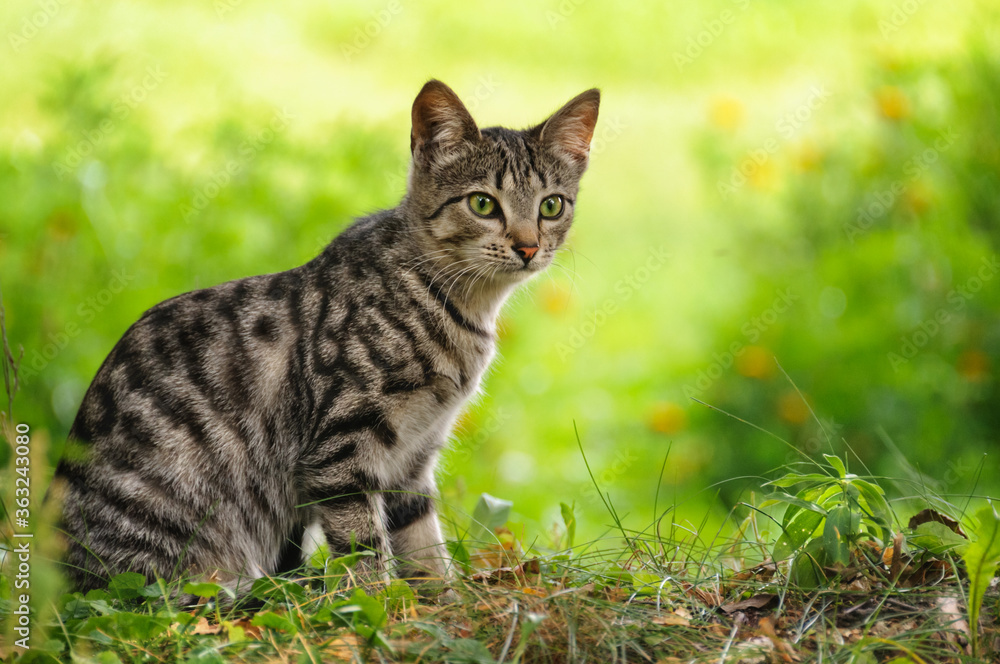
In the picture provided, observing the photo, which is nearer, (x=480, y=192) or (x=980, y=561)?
(x=980, y=561)

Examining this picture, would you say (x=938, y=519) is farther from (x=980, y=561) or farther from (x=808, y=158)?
(x=808, y=158)

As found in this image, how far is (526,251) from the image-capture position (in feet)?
9.24

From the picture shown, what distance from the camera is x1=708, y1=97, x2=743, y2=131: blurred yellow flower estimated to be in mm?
4922

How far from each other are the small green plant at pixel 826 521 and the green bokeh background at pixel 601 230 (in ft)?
4.00

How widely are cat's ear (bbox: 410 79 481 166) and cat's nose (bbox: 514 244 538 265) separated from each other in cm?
39

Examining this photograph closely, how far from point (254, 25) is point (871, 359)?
427 cm

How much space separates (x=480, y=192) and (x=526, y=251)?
0.24 metres

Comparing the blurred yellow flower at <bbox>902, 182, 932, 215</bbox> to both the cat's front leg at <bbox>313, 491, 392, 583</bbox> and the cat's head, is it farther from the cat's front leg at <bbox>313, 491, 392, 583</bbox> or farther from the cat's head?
the cat's front leg at <bbox>313, 491, 392, 583</bbox>

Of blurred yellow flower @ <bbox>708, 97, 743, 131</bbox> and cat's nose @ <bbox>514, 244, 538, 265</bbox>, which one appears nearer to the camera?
cat's nose @ <bbox>514, 244, 538, 265</bbox>

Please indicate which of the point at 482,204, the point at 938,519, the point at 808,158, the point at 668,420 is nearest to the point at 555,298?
the point at 668,420

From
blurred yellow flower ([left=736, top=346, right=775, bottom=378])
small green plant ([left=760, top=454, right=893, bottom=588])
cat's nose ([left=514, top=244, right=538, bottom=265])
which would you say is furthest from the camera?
blurred yellow flower ([left=736, top=346, right=775, bottom=378])

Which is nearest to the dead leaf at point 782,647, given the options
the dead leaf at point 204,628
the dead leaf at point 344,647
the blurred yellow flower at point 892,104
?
the dead leaf at point 344,647

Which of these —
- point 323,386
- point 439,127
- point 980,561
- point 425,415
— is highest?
point 439,127

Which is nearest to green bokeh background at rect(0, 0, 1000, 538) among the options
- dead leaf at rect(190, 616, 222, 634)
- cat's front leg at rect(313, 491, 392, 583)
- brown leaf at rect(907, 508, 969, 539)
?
cat's front leg at rect(313, 491, 392, 583)
